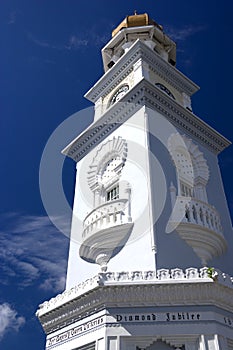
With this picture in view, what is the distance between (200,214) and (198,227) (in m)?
1.01

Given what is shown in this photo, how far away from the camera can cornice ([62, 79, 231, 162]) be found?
20344 millimetres

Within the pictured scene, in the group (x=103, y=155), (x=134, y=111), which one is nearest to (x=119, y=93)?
(x=134, y=111)

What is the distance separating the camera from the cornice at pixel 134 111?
20344 millimetres

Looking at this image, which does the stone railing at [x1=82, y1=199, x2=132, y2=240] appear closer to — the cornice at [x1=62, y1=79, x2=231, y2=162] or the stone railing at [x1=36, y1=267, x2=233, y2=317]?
the stone railing at [x1=36, y1=267, x2=233, y2=317]

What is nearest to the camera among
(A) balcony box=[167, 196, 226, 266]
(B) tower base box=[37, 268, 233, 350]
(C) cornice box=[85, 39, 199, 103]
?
(B) tower base box=[37, 268, 233, 350]

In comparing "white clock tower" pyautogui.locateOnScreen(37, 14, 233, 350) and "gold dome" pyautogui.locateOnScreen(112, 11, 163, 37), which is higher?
"gold dome" pyautogui.locateOnScreen(112, 11, 163, 37)

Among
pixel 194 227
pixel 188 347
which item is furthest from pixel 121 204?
pixel 188 347

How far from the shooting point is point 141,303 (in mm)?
13500

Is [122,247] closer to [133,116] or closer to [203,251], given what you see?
[203,251]

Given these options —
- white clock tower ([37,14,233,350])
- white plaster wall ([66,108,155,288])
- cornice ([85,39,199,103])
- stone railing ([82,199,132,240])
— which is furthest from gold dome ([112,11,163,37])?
stone railing ([82,199,132,240])

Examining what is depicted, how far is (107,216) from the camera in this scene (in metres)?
17.4

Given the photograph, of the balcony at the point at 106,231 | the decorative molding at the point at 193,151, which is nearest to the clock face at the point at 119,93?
the decorative molding at the point at 193,151

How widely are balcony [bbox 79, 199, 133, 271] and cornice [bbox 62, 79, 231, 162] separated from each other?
4.97m

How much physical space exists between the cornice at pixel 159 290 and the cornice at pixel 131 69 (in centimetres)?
1358
